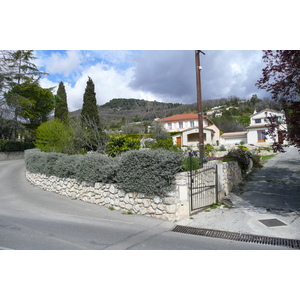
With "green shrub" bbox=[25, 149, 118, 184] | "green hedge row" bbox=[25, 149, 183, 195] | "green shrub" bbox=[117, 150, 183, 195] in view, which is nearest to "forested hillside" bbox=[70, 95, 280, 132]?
"green shrub" bbox=[25, 149, 118, 184]

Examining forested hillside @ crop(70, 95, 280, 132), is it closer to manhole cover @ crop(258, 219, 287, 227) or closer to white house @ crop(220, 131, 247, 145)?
white house @ crop(220, 131, 247, 145)

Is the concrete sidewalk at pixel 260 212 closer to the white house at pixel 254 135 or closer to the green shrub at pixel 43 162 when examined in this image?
the green shrub at pixel 43 162

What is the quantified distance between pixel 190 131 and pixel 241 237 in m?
34.0

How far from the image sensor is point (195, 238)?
558cm

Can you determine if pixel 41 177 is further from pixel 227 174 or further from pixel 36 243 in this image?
pixel 227 174

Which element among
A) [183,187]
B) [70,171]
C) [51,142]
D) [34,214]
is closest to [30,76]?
[51,142]

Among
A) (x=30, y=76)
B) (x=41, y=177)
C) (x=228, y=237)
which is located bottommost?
(x=228, y=237)

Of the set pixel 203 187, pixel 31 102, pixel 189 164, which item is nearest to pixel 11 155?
pixel 31 102

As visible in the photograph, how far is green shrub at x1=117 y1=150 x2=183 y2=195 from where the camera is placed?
268 inches

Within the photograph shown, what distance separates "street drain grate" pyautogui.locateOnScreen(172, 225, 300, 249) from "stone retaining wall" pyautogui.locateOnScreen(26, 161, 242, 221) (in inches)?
26.2

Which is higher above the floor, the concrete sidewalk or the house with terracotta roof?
the house with terracotta roof

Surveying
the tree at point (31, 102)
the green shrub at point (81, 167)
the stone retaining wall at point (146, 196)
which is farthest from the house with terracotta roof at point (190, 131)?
the stone retaining wall at point (146, 196)

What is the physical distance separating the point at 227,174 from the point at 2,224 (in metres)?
7.93

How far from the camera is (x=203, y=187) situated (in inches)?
299
